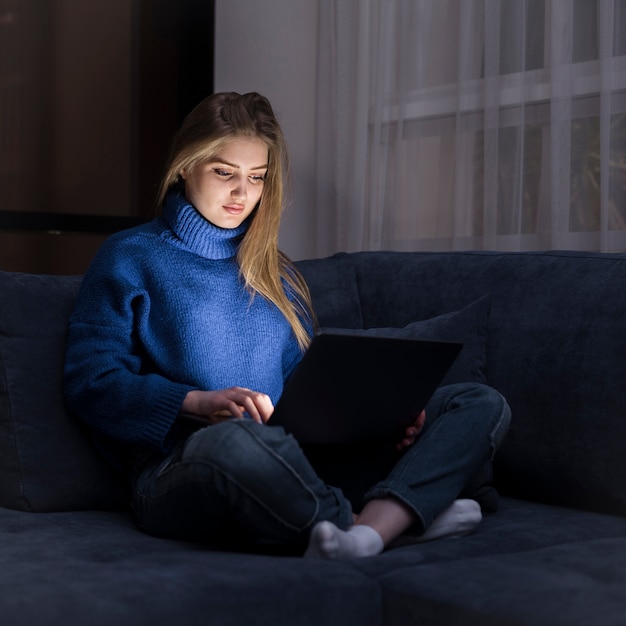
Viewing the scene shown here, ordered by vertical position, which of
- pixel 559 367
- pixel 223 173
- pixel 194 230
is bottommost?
pixel 559 367

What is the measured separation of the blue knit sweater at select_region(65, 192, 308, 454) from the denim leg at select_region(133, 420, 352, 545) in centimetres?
16

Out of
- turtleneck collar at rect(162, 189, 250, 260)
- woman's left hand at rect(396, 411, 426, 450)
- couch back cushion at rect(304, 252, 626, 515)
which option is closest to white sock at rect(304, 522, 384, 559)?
woman's left hand at rect(396, 411, 426, 450)

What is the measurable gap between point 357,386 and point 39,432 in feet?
1.92

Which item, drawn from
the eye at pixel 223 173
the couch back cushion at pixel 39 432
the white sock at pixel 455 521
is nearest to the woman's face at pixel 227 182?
the eye at pixel 223 173

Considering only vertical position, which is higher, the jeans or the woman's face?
the woman's face

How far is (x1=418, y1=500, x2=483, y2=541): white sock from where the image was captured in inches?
59.5

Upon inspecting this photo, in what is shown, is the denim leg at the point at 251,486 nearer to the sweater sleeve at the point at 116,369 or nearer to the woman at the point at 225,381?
the woman at the point at 225,381

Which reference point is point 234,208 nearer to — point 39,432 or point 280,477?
point 39,432

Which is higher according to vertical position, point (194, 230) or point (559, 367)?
point (194, 230)

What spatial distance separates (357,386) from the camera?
1431mm

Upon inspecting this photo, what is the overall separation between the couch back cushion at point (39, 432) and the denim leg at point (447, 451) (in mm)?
500

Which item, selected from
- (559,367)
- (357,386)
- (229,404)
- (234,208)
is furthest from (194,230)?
(559,367)

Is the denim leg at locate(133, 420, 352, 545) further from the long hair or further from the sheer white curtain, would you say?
the sheer white curtain

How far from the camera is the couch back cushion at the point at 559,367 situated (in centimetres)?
172
